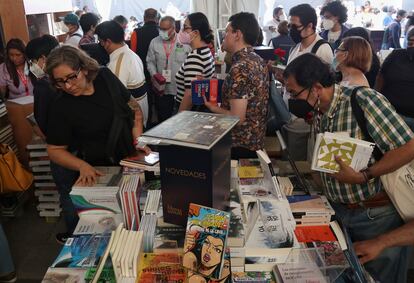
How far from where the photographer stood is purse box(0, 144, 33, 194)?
277 cm

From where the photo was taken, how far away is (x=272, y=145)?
3.32 metres

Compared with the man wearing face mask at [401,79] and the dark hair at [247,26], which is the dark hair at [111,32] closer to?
the dark hair at [247,26]

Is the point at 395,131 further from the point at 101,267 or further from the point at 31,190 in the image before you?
the point at 31,190

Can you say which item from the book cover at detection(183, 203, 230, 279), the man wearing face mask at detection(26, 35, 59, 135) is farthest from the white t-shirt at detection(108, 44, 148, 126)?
the book cover at detection(183, 203, 230, 279)

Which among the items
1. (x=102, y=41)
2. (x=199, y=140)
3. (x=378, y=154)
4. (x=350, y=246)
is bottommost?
(x=350, y=246)

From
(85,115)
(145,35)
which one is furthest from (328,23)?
(85,115)

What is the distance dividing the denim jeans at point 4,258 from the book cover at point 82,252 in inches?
45.5

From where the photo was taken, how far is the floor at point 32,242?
2.54 meters

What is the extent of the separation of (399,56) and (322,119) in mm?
1986

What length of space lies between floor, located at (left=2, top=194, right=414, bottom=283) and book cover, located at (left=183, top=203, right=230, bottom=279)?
5.95 ft

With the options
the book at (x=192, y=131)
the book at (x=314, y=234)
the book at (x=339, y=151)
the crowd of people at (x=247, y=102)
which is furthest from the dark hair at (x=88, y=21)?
the book at (x=314, y=234)

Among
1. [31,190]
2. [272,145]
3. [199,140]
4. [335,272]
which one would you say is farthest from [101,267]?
[31,190]

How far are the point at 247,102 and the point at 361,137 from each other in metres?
0.81

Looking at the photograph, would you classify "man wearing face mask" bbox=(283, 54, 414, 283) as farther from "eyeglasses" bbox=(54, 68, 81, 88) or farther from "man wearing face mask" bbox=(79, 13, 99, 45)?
"man wearing face mask" bbox=(79, 13, 99, 45)
